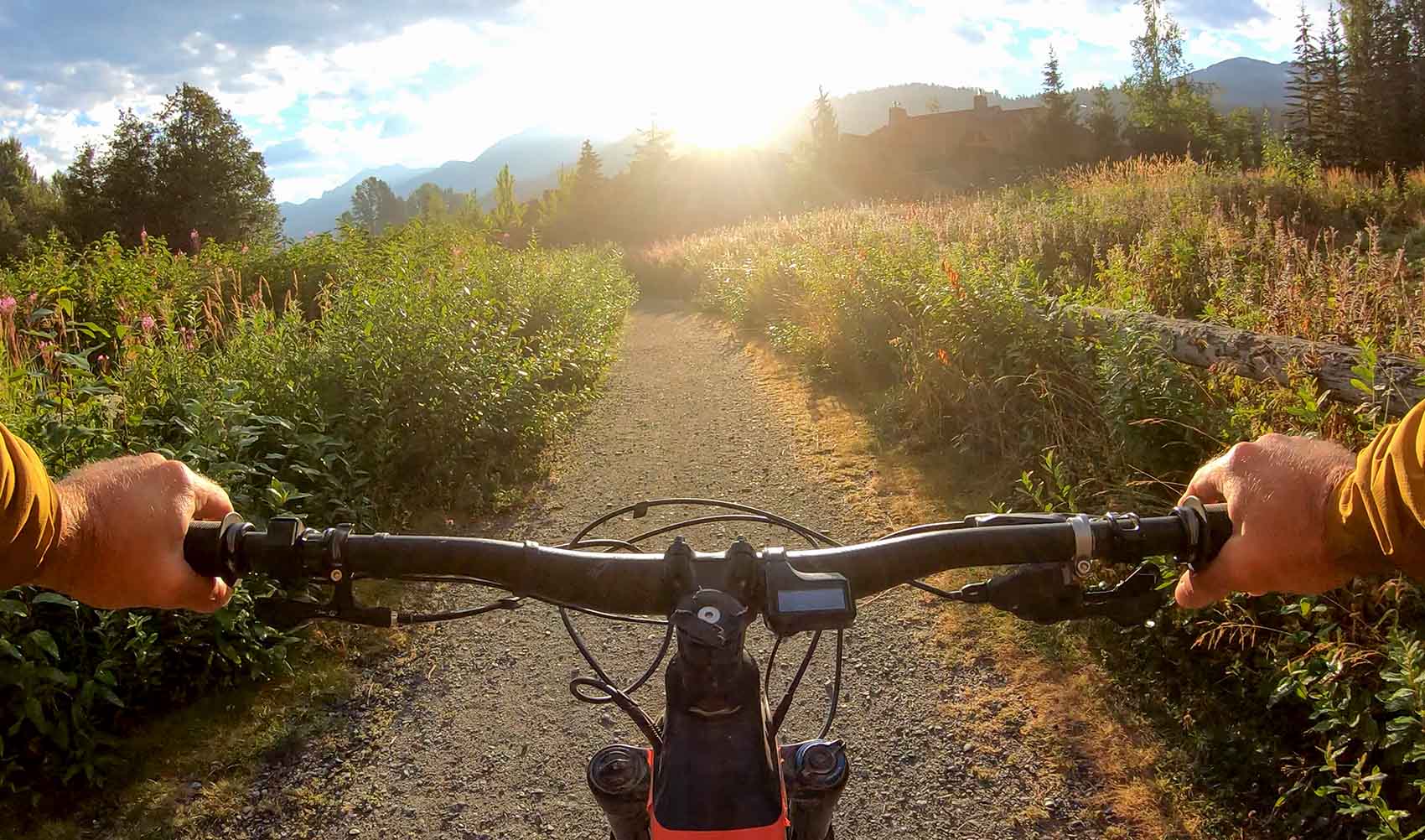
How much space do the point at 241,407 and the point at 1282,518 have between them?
511 centimetres

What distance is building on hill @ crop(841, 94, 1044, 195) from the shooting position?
4856cm

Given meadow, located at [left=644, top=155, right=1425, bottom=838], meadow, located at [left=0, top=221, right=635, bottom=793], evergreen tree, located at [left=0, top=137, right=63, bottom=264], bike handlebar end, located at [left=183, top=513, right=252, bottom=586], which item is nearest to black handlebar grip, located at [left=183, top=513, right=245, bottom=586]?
bike handlebar end, located at [left=183, top=513, right=252, bottom=586]

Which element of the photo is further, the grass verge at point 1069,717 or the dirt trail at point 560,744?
the dirt trail at point 560,744

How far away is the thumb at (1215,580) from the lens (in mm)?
1381

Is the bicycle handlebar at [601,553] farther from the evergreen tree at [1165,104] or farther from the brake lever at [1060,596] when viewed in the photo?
the evergreen tree at [1165,104]

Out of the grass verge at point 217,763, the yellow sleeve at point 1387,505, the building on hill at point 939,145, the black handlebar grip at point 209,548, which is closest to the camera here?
the yellow sleeve at point 1387,505

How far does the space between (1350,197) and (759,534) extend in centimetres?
1565

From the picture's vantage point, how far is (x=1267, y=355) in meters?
4.54

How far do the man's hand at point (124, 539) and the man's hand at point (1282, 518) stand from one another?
178 centimetres

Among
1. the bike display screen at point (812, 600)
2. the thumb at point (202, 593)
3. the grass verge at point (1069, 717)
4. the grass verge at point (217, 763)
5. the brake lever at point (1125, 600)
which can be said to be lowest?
the grass verge at point (1069, 717)

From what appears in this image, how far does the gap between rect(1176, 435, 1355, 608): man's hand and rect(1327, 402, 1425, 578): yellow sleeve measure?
1.2 inches

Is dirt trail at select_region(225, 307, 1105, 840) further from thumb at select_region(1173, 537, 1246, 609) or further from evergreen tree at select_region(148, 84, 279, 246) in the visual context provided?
evergreen tree at select_region(148, 84, 279, 246)

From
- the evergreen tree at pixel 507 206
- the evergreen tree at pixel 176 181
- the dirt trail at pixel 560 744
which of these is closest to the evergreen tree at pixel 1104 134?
the evergreen tree at pixel 507 206

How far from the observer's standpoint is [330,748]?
3.94 m
